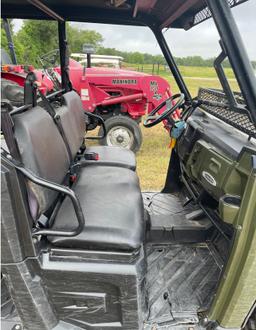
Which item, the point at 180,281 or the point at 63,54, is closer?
the point at 180,281

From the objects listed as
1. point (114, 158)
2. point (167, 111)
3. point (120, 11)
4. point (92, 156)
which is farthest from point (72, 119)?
point (120, 11)

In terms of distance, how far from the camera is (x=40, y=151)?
142 centimetres

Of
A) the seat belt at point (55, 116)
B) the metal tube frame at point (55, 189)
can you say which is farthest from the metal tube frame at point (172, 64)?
the metal tube frame at point (55, 189)

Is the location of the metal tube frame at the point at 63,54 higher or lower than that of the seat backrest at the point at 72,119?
higher

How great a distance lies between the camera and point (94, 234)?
52.6 inches

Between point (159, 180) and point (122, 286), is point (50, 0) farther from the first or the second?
point (159, 180)

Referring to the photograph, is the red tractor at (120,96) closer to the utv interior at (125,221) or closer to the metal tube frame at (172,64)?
the metal tube frame at (172,64)

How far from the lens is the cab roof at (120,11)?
188cm

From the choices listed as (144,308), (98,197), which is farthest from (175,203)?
(144,308)

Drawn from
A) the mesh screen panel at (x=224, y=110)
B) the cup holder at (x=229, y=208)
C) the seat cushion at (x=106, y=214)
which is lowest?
the seat cushion at (x=106, y=214)

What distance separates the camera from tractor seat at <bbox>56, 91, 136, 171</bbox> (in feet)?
6.78

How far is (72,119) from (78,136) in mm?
152

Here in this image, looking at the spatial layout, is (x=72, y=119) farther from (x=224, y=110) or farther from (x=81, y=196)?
(x=224, y=110)

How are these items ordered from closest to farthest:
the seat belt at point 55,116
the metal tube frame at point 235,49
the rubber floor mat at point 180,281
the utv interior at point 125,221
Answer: the metal tube frame at point 235,49
the utv interior at point 125,221
the rubber floor mat at point 180,281
the seat belt at point 55,116
